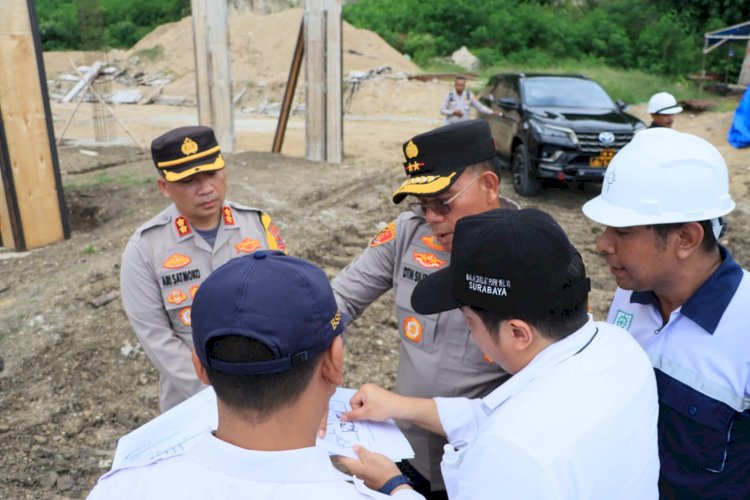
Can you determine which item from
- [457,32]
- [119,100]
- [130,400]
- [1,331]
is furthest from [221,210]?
[457,32]

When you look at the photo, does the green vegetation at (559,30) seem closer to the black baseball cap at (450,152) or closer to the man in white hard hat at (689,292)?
the black baseball cap at (450,152)

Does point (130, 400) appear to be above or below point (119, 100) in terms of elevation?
above

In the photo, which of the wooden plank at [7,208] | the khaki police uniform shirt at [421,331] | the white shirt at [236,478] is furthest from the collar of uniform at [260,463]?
the wooden plank at [7,208]

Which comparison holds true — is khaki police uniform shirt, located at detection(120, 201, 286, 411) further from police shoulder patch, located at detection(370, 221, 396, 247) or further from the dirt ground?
the dirt ground

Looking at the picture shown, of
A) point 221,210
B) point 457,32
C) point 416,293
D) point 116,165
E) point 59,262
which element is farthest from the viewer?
point 457,32

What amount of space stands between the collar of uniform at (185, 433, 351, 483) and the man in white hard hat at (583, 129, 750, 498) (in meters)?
1.21

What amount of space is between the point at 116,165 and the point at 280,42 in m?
20.2

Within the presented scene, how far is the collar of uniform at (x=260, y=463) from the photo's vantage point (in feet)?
3.66

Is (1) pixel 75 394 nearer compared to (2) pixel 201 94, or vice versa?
(1) pixel 75 394

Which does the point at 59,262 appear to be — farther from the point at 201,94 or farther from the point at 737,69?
the point at 737,69

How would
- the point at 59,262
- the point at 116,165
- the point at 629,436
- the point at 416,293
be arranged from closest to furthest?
the point at 629,436 → the point at 416,293 → the point at 59,262 → the point at 116,165

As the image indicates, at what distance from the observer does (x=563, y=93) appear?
9.93 m

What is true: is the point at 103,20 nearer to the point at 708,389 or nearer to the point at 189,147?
the point at 189,147

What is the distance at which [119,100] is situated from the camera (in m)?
24.0
